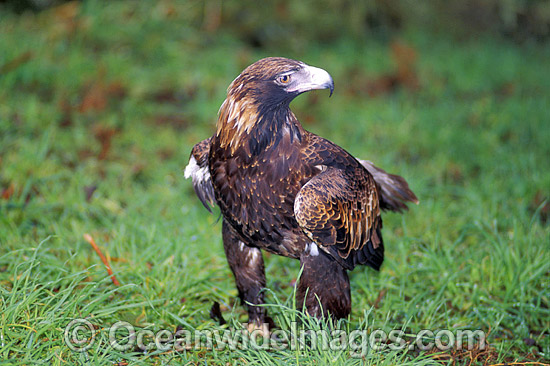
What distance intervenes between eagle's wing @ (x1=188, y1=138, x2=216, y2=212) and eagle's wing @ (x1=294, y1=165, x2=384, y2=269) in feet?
2.62

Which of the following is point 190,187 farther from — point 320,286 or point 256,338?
point 320,286

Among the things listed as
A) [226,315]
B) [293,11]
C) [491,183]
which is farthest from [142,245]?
[293,11]

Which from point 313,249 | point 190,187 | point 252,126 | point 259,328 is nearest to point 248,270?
point 259,328

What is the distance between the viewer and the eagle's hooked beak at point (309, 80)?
303 centimetres

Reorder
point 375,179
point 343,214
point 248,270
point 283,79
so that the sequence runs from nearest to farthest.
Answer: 1. point 283,79
2. point 343,214
3. point 248,270
4. point 375,179

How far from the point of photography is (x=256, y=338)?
3.52m

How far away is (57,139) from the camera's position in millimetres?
6012

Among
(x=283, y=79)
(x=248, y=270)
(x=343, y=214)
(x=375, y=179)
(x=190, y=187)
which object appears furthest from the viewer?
(x=190, y=187)

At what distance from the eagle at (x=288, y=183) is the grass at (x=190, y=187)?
1.00 ft

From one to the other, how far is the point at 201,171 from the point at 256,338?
115 cm

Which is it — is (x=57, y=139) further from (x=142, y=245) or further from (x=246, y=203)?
(x=246, y=203)

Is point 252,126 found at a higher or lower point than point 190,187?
higher

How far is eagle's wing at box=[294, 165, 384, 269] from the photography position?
295 centimetres

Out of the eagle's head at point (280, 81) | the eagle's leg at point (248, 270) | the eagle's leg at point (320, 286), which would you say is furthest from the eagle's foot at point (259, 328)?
the eagle's head at point (280, 81)
